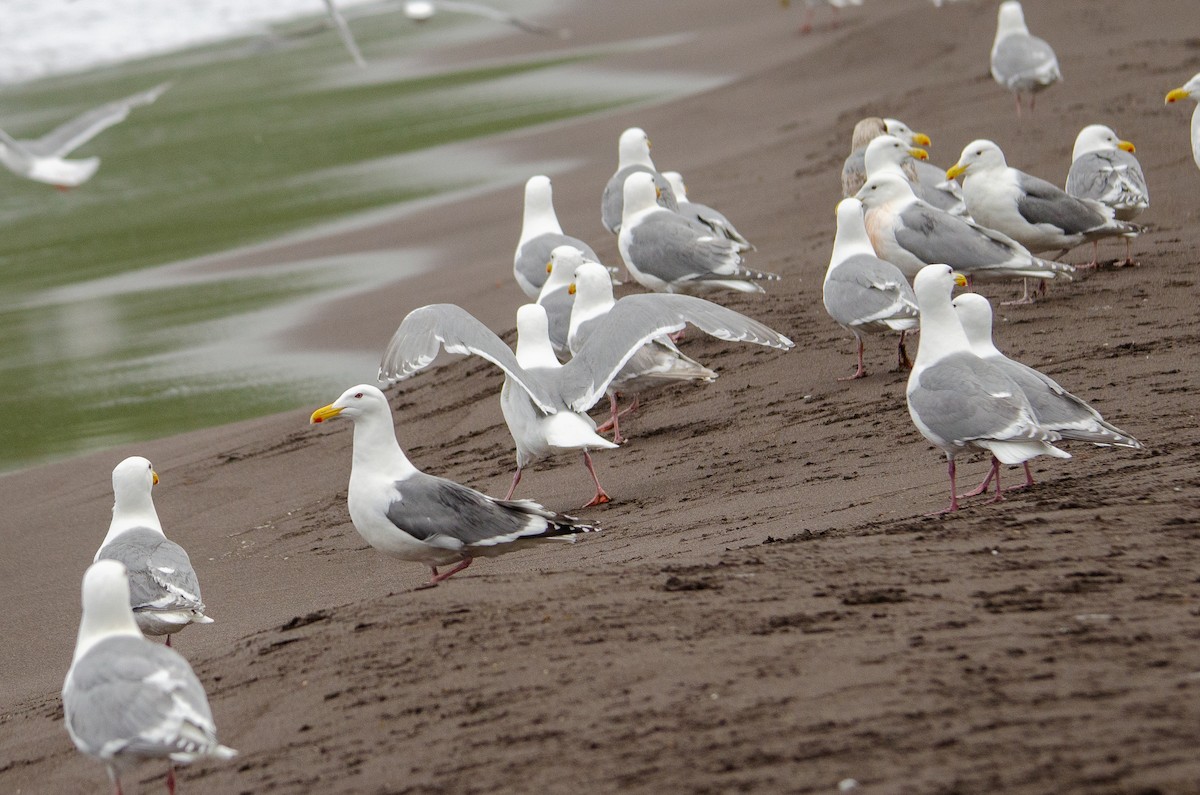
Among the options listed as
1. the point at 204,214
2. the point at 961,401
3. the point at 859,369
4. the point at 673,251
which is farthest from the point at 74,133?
the point at 961,401

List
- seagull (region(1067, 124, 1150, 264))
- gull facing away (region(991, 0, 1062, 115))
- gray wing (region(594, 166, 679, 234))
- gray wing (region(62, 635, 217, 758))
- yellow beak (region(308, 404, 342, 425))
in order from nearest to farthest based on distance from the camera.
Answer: gray wing (region(62, 635, 217, 758))
yellow beak (region(308, 404, 342, 425))
seagull (region(1067, 124, 1150, 264))
gray wing (region(594, 166, 679, 234))
gull facing away (region(991, 0, 1062, 115))

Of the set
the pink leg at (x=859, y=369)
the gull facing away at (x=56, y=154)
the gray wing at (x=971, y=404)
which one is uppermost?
the gull facing away at (x=56, y=154)

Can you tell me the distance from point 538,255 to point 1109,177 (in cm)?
438

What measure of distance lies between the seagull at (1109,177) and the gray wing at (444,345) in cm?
504

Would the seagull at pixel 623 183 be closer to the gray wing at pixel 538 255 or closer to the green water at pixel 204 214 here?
the gray wing at pixel 538 255

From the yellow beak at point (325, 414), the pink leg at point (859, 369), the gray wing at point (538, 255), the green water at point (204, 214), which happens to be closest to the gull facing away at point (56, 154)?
the green water at point (204, 214)

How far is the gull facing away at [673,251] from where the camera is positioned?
10.7 m

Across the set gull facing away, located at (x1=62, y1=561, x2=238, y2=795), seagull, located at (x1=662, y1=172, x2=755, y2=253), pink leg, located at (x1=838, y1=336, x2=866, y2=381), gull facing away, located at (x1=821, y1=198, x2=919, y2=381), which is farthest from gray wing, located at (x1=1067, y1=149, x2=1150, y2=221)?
gull facing away, located at (x1=62, y1=561, x2=238, y2=795)

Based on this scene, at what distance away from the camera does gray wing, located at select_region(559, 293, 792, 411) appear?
8.23 meters

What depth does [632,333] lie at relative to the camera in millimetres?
8391

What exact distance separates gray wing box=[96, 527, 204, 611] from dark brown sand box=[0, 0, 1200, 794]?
0.92 ft

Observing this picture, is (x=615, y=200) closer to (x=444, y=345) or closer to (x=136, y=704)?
(x=444, y=345)

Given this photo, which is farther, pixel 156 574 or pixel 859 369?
pixel 859 369

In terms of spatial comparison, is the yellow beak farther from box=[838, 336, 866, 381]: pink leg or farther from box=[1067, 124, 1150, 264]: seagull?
box=[1067, 124, 1150, 264]: seagull
